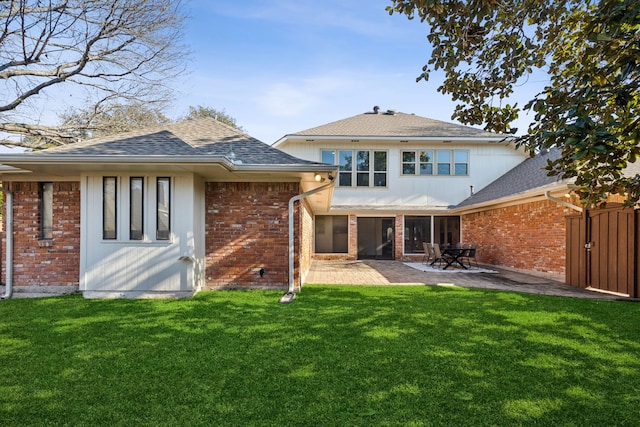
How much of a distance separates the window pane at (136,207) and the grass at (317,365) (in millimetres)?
1589

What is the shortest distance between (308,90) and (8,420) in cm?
1240

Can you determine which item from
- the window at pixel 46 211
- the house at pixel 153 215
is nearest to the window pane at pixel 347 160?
the house at pixel 153 215

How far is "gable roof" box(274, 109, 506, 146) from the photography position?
17141mm

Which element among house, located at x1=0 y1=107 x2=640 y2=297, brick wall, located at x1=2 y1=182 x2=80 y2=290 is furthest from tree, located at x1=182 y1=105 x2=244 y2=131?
brick wall, located at x1=2 y1=182 x2=80 y2=290

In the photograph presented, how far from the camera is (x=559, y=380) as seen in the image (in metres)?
3.57

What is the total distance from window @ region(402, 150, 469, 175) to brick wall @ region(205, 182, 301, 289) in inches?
419

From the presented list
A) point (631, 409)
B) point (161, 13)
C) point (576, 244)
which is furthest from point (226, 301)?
point (161, 13)

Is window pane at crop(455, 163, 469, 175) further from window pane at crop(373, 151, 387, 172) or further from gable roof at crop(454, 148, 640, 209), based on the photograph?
window pane at crop(373, 151, 387, 172)

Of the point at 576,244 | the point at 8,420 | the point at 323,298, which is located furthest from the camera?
the point at 576,244

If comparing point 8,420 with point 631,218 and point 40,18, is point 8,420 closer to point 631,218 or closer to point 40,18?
point 631,218

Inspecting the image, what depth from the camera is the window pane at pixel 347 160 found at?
57.3 feet

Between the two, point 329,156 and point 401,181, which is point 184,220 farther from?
point 401,181

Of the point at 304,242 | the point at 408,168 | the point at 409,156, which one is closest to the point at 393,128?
the point at 409,156

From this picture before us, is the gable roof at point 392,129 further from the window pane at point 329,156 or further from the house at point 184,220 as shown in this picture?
the house at point 184,220
